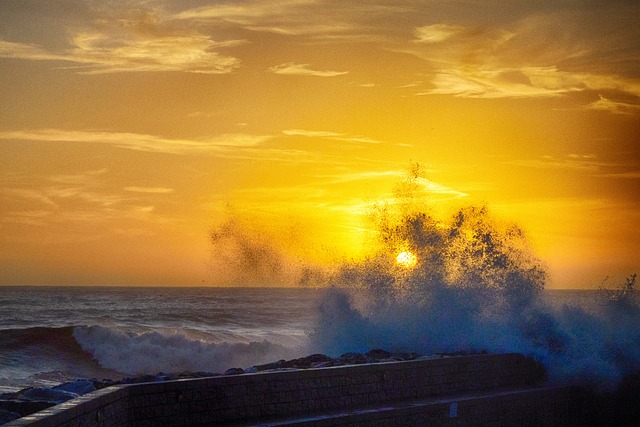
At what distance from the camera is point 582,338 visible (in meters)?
17.3

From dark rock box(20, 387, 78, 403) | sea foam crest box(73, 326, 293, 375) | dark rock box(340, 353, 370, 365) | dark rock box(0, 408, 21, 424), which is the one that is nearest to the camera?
dark rock box(0, 408, 21, 424)

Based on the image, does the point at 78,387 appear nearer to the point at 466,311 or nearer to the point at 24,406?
the point at 24,406

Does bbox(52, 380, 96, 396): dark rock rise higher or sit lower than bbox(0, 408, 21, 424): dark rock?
higher

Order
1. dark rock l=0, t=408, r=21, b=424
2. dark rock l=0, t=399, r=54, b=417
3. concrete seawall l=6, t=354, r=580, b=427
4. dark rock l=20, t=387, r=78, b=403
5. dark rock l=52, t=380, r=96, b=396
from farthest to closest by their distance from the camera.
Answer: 1. dark rock l=52, t=380, r=96, b=396
2. dark rock l=20, t=387, r=78, b=403
3. dark rock l=0, t=399, r=54, b=417
4. concrete seawall l=6, t=354, r=580, b=427
5. dark rock l=0, t=408, r=21, b=424

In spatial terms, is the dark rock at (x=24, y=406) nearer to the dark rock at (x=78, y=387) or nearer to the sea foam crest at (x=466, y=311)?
the dark rock at (x=78, y=387)

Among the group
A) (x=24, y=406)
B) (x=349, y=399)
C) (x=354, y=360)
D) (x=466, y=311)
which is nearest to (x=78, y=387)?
(x=24, y=406)

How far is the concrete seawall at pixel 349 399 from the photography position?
9.29 m

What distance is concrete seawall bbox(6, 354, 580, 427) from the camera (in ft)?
30.5

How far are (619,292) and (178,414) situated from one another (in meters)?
14.4

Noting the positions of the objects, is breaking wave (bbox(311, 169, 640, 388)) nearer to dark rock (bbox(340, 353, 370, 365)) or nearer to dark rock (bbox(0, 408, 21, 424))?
dark rock (bbox(340, 353, 370, 365))

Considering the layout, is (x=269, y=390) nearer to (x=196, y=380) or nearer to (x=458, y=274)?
(x=196, y=380)

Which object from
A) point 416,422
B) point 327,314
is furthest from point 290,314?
point 416,422

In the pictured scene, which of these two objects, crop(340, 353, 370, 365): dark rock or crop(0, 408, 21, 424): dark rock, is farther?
crop(340, 353, 370, 365): dark rock

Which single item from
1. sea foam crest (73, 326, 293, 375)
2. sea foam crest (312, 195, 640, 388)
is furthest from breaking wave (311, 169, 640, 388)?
sea foam crest (73, 326, 293, 375)
